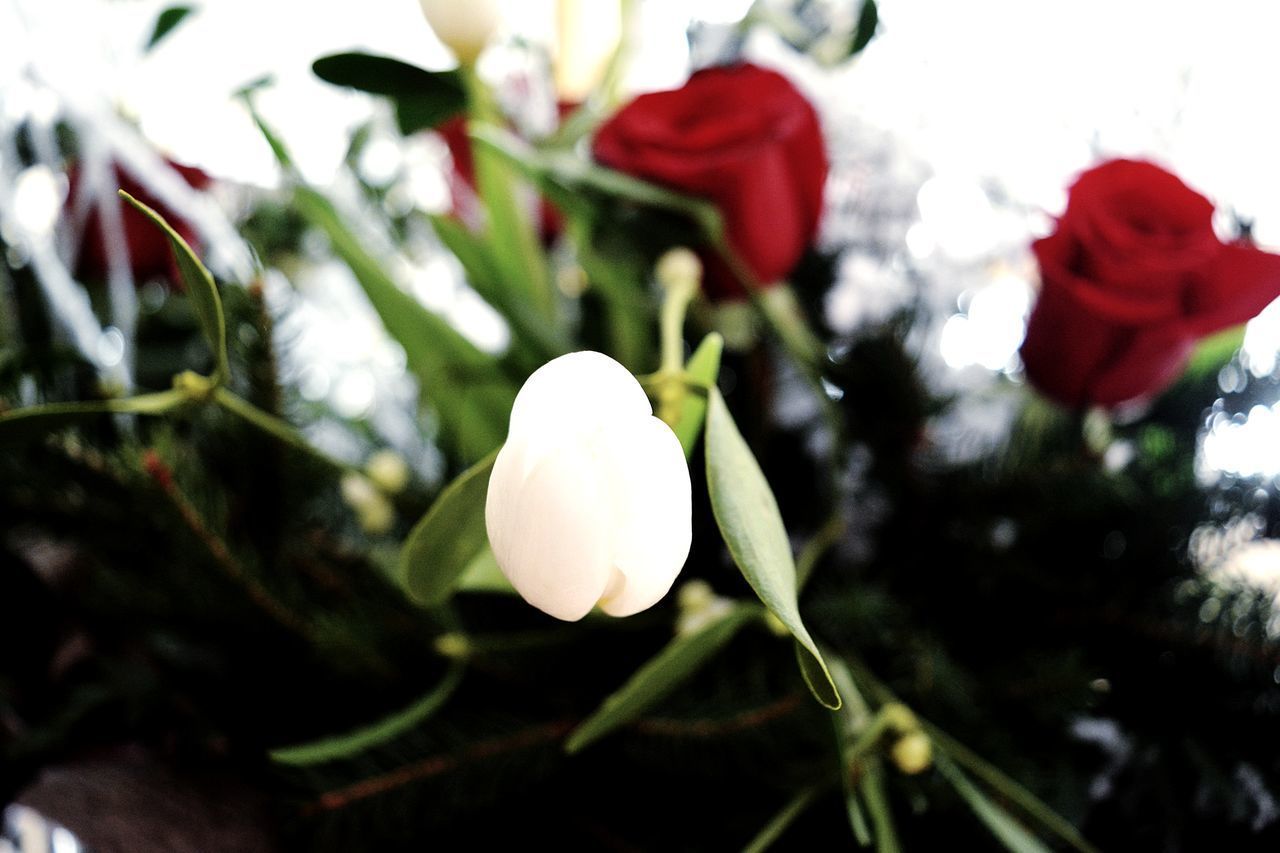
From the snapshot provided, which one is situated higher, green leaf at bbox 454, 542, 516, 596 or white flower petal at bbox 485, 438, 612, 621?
white flower petal at bbox 485, 438, 612, 621

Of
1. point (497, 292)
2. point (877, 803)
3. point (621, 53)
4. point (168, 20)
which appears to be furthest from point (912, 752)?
point (168, 20)

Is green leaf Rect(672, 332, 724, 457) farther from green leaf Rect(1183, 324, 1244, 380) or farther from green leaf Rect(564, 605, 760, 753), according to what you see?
green leaf Rect(1183, 324, 1244, 380)

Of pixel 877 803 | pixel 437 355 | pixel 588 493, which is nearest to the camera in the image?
pixel 588 493

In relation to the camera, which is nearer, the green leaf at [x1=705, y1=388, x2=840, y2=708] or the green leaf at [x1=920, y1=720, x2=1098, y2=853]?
the green leaf at [x1=705, y1=388, x2=840, y2=708]

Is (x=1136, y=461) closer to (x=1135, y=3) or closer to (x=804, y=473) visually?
(x=804, y=473)

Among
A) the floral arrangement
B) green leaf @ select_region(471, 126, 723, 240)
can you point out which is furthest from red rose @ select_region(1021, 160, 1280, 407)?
green leaf @ select_region(471, 126, 723, 240)

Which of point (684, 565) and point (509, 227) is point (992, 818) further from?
point (509, 227)

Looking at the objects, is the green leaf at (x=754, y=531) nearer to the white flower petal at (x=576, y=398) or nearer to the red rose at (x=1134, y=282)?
the white flower petal at (x=576, y=398)

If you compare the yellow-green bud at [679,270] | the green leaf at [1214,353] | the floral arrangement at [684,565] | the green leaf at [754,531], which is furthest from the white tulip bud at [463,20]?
the green leaf at [1214,353]
